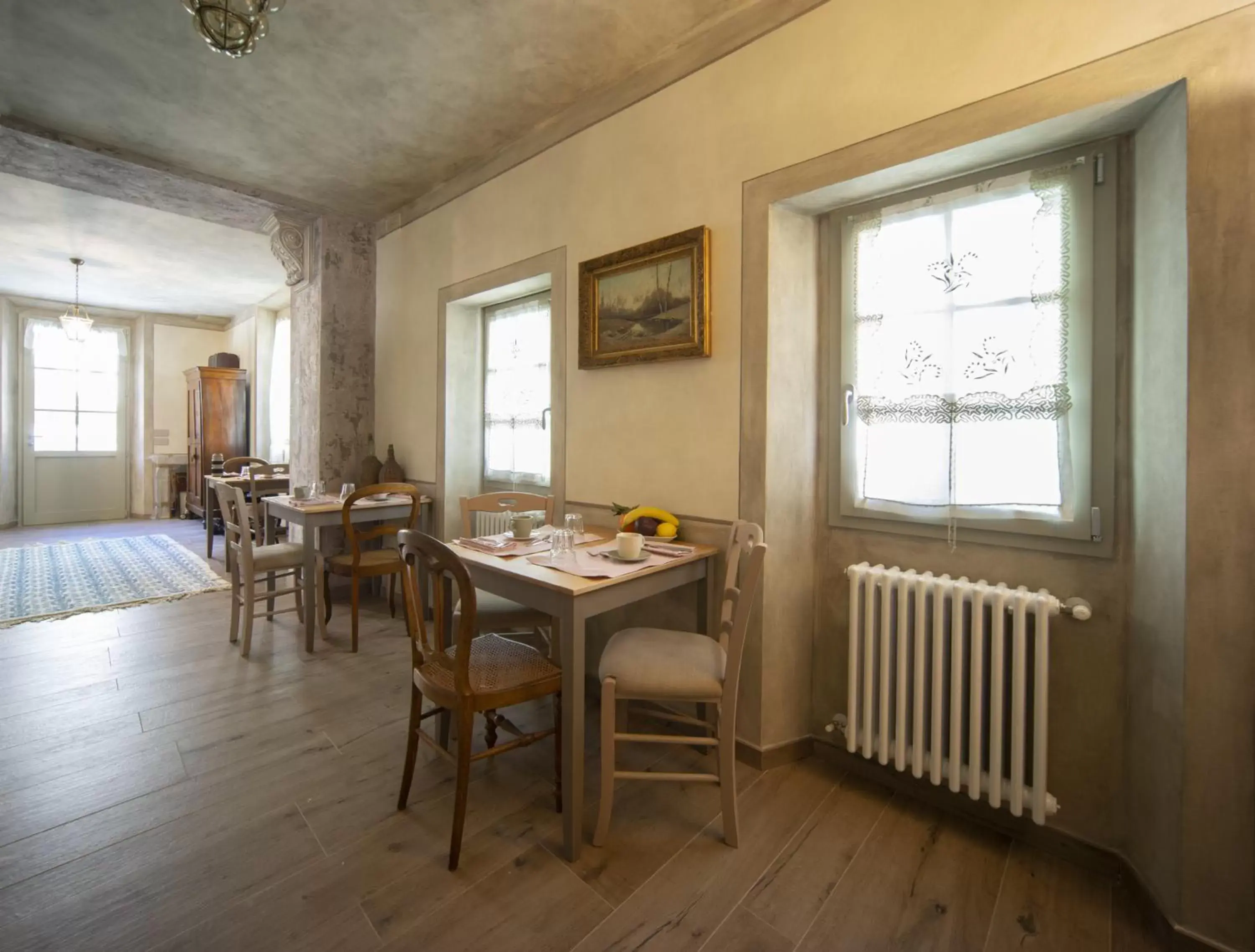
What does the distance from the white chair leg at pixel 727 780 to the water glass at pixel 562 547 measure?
737mm

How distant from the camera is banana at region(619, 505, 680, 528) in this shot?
7.87 ft

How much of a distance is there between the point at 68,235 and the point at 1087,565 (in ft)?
26.6

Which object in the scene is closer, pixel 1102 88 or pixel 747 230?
pixel 1102 88

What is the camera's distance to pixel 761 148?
217cm

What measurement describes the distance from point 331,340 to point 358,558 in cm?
199

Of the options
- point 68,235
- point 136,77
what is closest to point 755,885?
point 136,77

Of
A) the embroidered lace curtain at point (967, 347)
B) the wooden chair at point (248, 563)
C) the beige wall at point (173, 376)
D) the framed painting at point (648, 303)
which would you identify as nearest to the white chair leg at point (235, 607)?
the wooden chair at point (248, 563)

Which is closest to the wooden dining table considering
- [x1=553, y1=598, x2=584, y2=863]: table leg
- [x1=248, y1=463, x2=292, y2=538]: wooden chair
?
[x1=553, y1=598, x2=584, y2=863]: table leg

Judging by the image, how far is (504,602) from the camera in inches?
96.4

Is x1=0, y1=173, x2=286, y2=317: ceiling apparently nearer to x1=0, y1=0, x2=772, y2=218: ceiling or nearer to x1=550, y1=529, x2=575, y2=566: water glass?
x1=0, y1=0, x2=772, y2=218: ceiling

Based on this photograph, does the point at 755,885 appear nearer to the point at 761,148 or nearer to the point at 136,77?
the point at 761,148

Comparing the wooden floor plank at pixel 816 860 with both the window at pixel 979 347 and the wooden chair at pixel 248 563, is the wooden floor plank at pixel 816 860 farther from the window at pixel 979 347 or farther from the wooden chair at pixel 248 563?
the wooden chair at pixel 248 563

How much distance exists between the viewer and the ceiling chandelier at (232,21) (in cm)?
164

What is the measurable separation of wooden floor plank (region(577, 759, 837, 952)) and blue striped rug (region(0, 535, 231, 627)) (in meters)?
4.51
